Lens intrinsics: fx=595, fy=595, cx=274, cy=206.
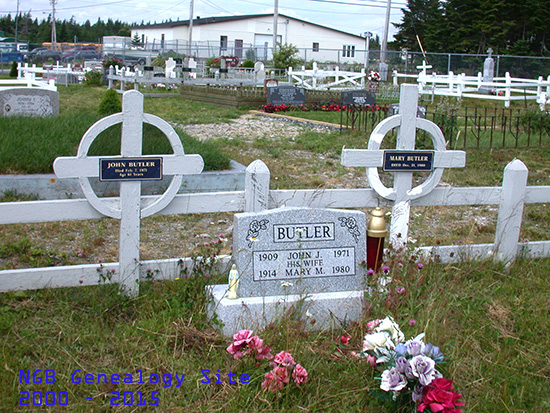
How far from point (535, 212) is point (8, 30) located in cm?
12064

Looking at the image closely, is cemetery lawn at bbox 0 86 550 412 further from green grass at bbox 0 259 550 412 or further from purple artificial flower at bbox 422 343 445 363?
purple artificial flower at bbox 422 343 445 363

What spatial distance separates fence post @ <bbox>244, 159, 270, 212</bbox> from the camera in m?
4.20

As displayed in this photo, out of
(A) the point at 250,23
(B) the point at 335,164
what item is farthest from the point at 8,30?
(B) the point at 335,164

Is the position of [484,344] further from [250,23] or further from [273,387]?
[250,23]

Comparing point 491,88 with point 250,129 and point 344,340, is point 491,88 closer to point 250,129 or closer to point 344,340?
point 250,129

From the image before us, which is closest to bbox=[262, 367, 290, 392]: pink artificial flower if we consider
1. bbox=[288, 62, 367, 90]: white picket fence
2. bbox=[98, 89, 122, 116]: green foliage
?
bbox=[98, 89, 122, 116]: green foliage

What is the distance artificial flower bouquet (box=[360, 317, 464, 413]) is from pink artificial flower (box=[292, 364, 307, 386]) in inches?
13.7

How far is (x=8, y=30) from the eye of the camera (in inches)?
4363

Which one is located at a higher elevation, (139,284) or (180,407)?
(139,284)

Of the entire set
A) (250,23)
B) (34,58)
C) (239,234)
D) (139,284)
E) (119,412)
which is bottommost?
(119,412)

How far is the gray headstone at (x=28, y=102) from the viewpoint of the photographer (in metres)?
10.6

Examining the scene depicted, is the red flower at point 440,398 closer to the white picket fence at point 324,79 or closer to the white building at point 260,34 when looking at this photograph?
the white picket fence at point 324,79

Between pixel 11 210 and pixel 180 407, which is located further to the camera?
pixel 11 210

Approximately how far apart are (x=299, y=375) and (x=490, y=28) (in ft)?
155
